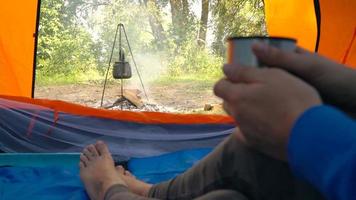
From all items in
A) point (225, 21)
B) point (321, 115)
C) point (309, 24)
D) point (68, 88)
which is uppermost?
point (225, 21)

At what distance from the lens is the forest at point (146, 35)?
5.25 meters

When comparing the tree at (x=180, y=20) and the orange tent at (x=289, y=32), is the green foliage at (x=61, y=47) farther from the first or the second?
the orange tent at (x=289, y=32)

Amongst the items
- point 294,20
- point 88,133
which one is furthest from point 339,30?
point 88,133

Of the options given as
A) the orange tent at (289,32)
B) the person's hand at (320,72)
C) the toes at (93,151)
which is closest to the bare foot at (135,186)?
the toes at (93,151)

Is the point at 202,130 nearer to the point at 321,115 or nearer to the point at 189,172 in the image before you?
the point at 189,172

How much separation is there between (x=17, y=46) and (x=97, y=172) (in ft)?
3.34

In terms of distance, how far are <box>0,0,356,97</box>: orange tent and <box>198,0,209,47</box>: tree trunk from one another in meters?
3.67

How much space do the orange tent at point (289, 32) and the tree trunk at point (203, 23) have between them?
3665 mm

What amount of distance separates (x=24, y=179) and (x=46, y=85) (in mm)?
3901

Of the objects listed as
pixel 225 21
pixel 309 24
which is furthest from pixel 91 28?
pixel 309 24

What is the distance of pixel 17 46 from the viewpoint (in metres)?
1.95

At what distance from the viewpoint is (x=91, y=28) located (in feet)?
18.2

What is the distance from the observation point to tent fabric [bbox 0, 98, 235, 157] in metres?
1.49

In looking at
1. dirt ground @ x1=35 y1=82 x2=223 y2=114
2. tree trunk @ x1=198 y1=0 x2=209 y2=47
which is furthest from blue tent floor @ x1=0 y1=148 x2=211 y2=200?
tree trunk @ x1=198 y1=0 x2=209 y2=47
